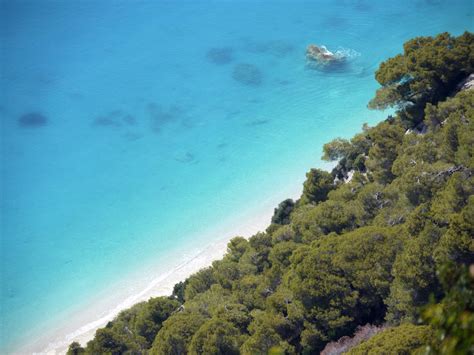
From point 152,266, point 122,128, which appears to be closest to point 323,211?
point 152,266

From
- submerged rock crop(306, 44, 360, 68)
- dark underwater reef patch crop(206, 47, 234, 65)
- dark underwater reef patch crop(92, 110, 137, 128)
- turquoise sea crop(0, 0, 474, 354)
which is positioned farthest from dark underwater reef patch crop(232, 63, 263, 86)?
dark underwater reef patch crop(92, 110, 137, 128)

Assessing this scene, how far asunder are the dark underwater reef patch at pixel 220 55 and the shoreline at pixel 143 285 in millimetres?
15127

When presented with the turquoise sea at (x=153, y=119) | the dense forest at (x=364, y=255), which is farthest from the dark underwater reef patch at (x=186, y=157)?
the dense forest at (x=364, y=255)

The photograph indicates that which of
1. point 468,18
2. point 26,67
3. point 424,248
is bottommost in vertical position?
point 424,248

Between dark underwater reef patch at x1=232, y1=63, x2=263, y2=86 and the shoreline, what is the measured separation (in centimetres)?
1157

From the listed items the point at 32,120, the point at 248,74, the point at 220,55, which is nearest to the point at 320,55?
the point at 248,74

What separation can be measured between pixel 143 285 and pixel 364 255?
44.2 ft

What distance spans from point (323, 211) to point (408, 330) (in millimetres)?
7963

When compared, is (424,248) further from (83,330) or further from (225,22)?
(225,22)

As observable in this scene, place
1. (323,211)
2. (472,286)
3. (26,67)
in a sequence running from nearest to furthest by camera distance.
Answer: (472,286), (323,211), (26,67)

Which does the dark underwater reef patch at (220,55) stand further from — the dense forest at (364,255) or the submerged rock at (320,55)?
the dense forest at (364,255)

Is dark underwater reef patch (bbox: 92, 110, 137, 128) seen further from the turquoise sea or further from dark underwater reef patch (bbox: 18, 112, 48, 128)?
dark underwater reef patch (bbox: 18, 112, 48, 128)

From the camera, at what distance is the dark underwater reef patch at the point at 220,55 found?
137 feet

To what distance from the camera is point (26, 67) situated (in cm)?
4450
